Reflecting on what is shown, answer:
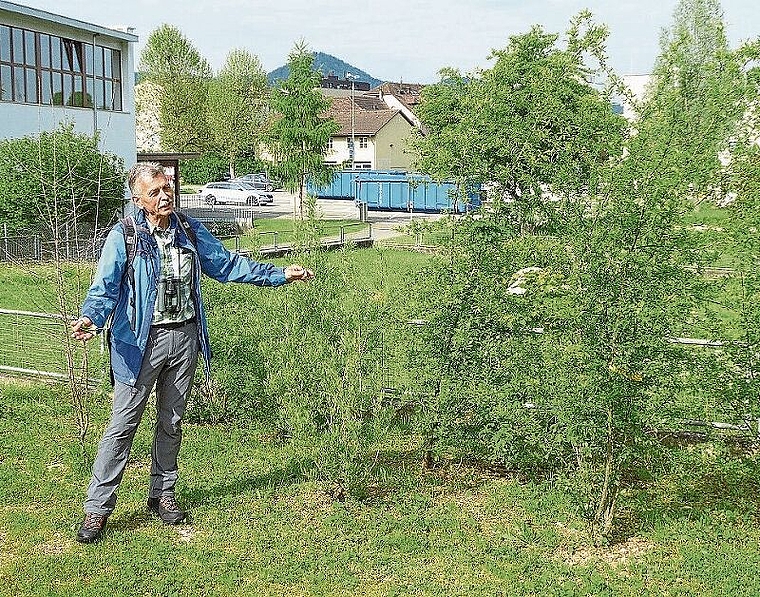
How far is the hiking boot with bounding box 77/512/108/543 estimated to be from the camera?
543cm

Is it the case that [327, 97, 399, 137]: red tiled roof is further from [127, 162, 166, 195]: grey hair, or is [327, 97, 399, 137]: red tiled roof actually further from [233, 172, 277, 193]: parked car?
[127, 162, 166, 195]: grey hair

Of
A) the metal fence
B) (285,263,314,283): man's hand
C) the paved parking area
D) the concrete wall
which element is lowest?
the metal fence

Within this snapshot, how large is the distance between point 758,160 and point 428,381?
8.54ft

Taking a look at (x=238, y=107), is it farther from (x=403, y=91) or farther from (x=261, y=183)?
(x=403, y=91)

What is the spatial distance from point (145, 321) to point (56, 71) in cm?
2387

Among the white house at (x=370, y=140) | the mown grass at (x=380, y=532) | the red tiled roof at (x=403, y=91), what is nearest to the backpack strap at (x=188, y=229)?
the mown grass at (x=380, y=532)

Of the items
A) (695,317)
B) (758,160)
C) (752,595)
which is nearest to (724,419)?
(695,317)

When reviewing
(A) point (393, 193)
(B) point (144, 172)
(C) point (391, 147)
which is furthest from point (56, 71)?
(C) point (391, 147)

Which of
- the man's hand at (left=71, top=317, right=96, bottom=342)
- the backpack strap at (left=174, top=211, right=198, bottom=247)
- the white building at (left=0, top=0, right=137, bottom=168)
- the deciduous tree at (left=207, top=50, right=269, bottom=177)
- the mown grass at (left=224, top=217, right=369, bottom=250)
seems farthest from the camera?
the deciduous tree at (left=207, top=50, right=269, bottom=177)

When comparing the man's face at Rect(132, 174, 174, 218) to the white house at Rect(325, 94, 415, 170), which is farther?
the white house at Rect(325, 94, 415, 170)

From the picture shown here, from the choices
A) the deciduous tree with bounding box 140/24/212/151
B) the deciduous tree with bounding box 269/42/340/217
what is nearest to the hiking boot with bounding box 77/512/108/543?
the deciduous tree with bounding box 269/42/340/217

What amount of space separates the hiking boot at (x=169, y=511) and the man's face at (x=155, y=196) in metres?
1.85

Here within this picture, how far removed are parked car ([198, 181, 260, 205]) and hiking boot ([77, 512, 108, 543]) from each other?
40123mm

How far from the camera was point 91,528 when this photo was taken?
545cm
